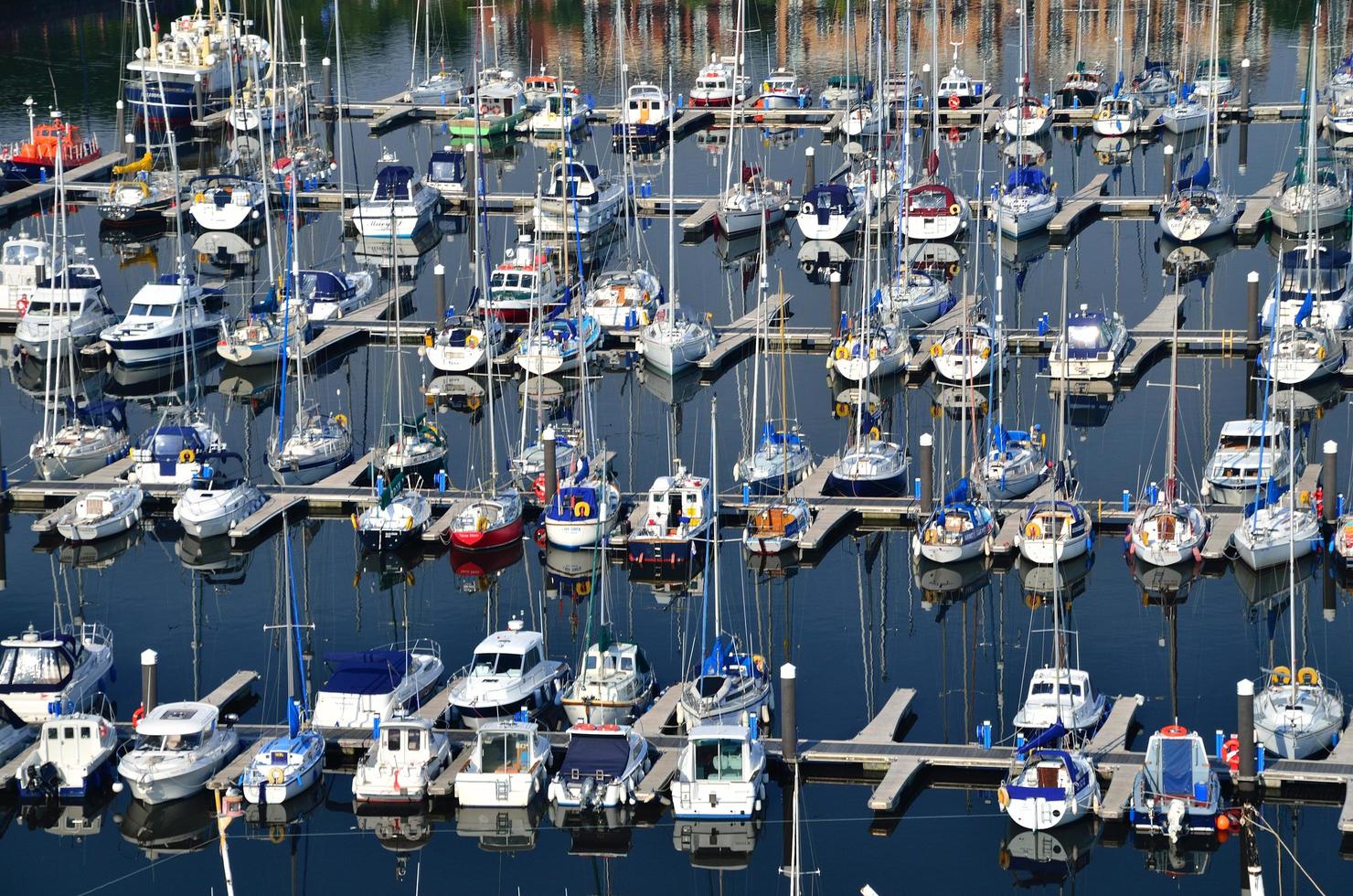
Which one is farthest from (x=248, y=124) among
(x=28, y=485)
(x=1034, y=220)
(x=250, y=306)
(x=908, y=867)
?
(x=908, y=867)

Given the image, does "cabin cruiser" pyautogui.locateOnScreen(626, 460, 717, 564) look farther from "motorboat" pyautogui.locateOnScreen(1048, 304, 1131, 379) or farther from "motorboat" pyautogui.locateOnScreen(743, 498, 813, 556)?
"motorboat" pyautogui.locateOnScreen(1048, 304, 1131, 379)

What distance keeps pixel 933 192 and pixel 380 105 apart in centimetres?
3212

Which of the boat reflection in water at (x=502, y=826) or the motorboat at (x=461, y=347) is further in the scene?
the motorboat at (x=461, y=347)

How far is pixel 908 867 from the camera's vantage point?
48469 mm

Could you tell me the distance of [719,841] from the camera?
4947cm

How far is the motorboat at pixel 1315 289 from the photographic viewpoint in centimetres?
7594

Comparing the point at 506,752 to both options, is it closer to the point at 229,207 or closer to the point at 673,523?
the point at 673,523

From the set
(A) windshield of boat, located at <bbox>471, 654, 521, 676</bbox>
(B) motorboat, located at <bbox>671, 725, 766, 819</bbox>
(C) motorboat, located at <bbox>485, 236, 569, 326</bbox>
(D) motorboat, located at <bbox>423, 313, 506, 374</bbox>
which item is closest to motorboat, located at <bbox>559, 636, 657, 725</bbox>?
(A) windshield of boat, located at <bbox>471, 654, 521, 676</bbox>

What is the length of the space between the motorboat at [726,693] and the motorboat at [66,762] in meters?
10.8

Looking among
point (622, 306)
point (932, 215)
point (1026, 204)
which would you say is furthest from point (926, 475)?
point (1026, 204)

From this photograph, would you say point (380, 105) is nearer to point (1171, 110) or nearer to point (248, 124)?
point (248, 124)

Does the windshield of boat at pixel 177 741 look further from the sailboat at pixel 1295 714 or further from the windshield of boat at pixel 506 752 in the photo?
the sailboat at pixel 1295 714

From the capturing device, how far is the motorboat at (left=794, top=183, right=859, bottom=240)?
89750 mm

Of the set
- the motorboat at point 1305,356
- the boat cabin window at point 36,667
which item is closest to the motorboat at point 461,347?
the motorboat at point 1305,356
